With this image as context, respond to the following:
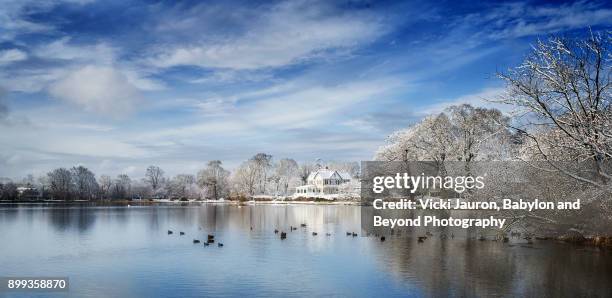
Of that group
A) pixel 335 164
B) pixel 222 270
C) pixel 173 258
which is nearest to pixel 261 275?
pixel 222 270

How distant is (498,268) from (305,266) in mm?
8890

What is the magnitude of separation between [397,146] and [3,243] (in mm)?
40347

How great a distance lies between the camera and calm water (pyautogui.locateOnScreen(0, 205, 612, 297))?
2036cm

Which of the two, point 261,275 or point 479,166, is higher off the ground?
point 479,166

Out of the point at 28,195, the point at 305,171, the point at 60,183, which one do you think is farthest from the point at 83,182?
the point at 305,171

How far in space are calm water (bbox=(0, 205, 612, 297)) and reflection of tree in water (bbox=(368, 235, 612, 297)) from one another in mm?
42

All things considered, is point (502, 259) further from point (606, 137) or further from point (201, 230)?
point (201, 230)

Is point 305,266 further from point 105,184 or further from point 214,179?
point 105,184

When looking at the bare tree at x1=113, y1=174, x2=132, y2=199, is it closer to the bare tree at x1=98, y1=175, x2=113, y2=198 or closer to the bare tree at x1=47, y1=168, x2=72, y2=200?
the bare tree at x1=98, y1=175, x2=113, y2=198

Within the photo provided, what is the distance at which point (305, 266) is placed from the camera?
25.9m

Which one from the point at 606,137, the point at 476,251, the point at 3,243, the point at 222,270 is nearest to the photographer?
the point at 606,137

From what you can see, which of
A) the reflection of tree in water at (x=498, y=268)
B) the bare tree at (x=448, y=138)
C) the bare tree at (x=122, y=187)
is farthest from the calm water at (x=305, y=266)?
the bare tree at (x=122, y=187)

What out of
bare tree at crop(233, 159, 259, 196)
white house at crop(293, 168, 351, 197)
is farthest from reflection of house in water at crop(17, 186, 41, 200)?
white house at crop(293, 168, 351, 197)

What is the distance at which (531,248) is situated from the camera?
3177 cm
